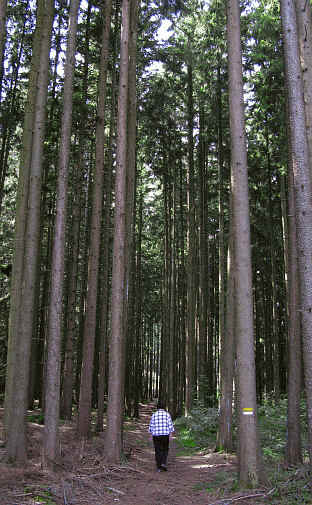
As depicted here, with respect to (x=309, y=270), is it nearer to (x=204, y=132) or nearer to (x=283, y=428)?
(x=283, y=428)

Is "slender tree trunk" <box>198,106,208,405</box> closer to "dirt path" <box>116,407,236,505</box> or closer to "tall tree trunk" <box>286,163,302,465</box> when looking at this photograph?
"dirt path" <box>116,407,236,505</box>

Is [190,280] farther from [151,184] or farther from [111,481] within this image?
[111,481]

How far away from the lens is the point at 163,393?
23.4m

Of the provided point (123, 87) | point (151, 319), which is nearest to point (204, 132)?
point (123, 87)

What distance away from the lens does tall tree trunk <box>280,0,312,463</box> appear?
601 cm

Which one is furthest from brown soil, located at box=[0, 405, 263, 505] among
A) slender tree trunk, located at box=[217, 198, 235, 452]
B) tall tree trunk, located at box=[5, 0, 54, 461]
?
tall tree trunk, located at box=[5, 0, 54, 461]

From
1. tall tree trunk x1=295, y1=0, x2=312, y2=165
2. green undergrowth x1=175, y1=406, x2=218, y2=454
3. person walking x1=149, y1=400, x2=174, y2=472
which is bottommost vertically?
green undergrowth x1=175, y1=406, x2=218, y2=454

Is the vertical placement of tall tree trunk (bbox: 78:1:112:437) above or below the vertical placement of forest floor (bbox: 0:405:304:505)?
above

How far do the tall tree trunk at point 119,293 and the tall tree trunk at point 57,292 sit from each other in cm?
136

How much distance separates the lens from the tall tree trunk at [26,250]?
26.2 ft

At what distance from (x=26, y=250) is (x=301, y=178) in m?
5.16

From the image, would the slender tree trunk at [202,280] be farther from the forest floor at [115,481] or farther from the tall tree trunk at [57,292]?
the tall tree trunk at [57,292]

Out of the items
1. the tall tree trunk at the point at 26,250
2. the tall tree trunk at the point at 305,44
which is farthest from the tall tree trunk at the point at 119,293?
the tall tree trunk at the point at 305,44

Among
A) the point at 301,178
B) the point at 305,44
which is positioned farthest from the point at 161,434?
the point at 305,44
